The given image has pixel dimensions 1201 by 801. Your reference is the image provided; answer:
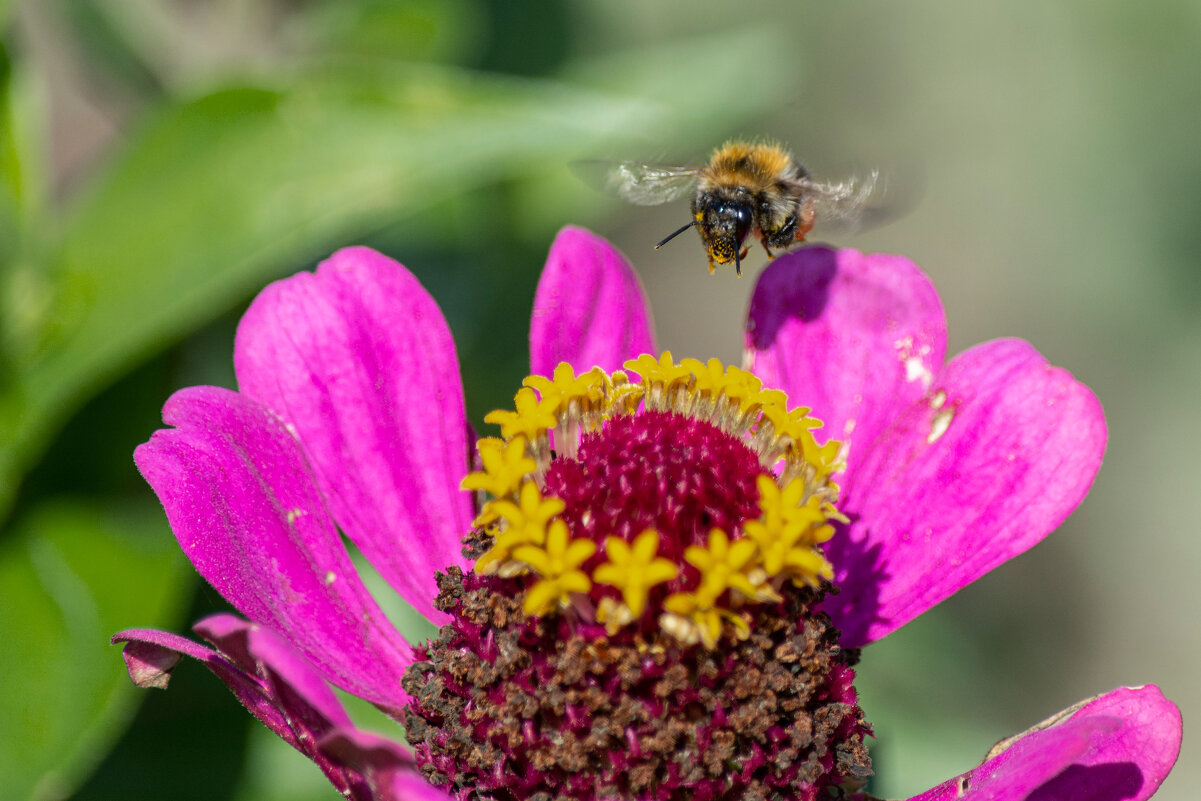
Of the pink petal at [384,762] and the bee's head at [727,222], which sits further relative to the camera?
the bee's head at [727,222]

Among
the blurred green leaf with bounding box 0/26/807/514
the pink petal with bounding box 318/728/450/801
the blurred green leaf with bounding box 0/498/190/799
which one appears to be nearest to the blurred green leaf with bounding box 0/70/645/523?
the blurred green leaf with bounding box 0/26/807/514

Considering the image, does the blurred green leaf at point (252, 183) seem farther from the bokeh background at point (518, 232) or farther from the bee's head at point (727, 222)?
the bee's head at point (727, 222)

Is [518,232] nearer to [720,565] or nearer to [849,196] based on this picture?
[849,196]

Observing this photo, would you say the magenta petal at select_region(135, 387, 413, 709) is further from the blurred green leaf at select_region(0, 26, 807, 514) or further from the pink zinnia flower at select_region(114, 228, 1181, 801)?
the blurred green leaf at select_region(0, 26, 807, 514)

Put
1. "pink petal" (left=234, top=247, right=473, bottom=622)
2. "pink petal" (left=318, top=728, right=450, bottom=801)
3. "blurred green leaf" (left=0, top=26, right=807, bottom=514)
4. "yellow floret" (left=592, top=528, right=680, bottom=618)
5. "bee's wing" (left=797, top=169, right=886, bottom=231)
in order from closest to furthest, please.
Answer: "pink petal" (left=318, top=728, right=450, bottom=801)
"yellow floret" (left=592, top=528, right=680, bottom=618)
"pink petal" (left=234, top=247, right=473, bottom=622)
"blurred green leaf" (left=0, top=26, right=807, bottom=514)
"bee's wing" (left=797, top=169, right=886, bottom=231)

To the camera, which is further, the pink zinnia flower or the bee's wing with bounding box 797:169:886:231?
the bee's wing with bounding box 797:169:886:231

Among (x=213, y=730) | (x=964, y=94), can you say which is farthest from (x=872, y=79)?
(x=213, y=730)

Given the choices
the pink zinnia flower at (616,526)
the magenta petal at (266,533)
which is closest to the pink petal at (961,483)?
the pink zinnia flower at (616,526)
